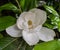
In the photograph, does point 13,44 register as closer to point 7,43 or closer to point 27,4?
point 7,43

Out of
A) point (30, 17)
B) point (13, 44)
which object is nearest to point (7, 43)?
point (13, 44)

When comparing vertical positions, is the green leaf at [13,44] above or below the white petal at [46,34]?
below

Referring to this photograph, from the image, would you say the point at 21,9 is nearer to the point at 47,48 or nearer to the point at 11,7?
the point at 11,7

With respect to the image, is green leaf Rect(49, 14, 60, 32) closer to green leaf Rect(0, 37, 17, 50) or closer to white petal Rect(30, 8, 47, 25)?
white petal Rect(30, 8, 47, 25)

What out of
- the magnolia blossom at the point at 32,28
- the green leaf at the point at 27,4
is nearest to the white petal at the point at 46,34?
the magnolia blossom at the point at 32,28

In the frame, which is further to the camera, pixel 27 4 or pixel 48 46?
pixel 27 4

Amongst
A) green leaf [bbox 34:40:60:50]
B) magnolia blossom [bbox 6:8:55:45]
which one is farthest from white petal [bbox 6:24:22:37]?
green leaf [bbox 34:40:60:50]

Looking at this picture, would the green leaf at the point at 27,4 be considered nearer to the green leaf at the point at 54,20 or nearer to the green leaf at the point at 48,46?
the green leaf at the point at 54,20
